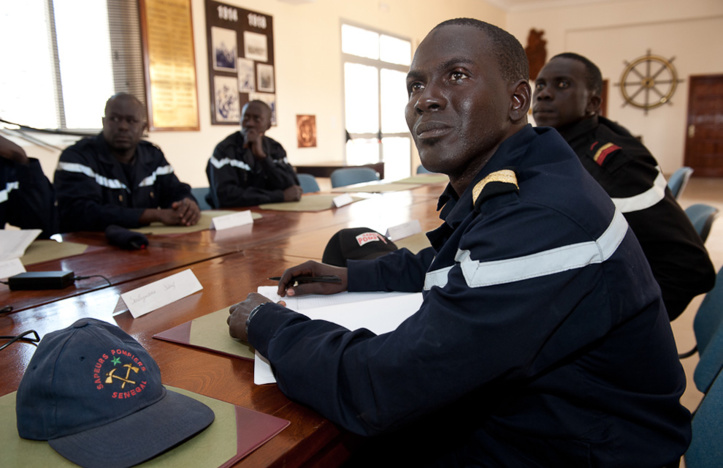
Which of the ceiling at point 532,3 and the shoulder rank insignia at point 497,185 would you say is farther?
the ceiling at point 532,3

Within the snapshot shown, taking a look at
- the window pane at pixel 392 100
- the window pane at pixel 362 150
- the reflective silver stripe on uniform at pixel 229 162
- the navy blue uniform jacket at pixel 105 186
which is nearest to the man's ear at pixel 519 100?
the navy blue uniform jacket at pixel 105 186

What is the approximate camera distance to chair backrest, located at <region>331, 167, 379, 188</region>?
4469mm

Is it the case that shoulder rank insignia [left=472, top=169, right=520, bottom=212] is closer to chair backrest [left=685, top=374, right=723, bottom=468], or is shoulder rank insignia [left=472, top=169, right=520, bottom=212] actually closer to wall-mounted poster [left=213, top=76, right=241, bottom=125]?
chair backrest [left=685, top=374, right=723, bottom=468]

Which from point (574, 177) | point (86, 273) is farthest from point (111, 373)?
point (86, 273)

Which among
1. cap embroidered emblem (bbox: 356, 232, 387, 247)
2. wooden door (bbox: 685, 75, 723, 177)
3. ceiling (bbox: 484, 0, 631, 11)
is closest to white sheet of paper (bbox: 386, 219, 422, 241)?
cap embroidered emblem (bbox: 356, 232, 387, 247)

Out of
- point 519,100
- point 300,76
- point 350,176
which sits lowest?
point 350,176

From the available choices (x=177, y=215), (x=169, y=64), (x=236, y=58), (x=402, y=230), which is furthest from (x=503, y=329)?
(x=236, y=58)

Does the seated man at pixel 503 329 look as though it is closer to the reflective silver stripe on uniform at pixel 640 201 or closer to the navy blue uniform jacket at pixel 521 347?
the navy blue uniform jacket at pixel 521 347

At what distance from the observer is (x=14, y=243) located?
5.61 feet

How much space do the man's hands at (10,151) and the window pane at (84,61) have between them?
1.86 meters

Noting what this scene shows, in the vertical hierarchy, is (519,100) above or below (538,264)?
above

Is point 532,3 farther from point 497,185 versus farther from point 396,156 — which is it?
point 497,185

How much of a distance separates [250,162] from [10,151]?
161 cm

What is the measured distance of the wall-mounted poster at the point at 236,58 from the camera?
15.7 ft
